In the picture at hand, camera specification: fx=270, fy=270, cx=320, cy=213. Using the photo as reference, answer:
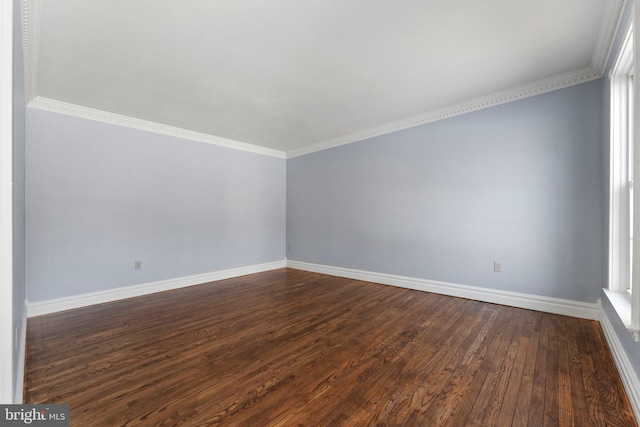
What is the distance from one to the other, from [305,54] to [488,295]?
11.5 feet

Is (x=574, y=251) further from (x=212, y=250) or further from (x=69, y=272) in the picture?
(x=69, y=272)

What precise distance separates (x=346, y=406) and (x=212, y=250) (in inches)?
150

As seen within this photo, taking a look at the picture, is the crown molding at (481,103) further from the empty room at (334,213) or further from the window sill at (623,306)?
the window sill at (623,306)

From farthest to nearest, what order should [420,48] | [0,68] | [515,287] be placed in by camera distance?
[515,287] → [420,48] → [0,68]

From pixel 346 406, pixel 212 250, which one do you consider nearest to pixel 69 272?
pixel 212 250

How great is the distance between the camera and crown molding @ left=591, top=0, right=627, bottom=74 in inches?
75.0

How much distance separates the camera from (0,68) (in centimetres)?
86

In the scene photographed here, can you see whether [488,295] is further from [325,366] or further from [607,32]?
[607,32]

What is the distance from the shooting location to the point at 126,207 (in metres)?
3.82

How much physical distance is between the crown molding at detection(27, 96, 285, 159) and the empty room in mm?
24

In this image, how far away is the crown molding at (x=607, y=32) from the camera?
6.25 ft

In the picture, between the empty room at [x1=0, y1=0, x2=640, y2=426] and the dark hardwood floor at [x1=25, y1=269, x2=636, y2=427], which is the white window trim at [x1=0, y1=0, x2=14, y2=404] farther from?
the dark hardwood floor at [x1=25, y1=269, x2=636, y2=427]

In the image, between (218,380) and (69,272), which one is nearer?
(218,380)

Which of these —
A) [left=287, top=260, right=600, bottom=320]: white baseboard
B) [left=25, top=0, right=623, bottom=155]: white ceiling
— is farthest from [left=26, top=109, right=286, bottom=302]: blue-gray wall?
[left=287, top=260, right=600, bottom=320]: white baseboard
